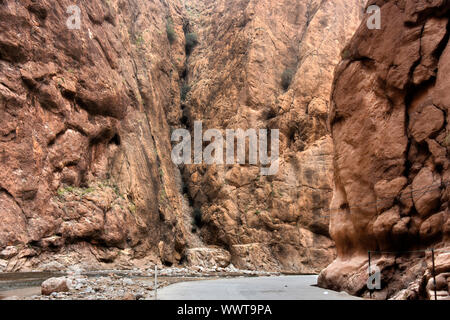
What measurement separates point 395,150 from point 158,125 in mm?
25619

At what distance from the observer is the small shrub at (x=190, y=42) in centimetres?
4444

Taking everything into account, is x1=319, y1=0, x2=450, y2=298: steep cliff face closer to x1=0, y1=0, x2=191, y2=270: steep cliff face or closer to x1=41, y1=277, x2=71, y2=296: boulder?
x1=41, y1=277, x2=71, y2=296: boulder

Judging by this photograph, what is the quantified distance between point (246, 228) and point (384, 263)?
74.6 ft

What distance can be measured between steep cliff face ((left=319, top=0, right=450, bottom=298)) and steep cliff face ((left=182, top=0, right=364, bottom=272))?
733 inches

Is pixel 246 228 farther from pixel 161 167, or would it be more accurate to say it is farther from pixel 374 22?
pixel 374 22

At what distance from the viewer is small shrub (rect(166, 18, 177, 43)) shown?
41241mm

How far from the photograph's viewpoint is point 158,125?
3241 centimetres

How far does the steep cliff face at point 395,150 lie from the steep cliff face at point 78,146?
12600mm

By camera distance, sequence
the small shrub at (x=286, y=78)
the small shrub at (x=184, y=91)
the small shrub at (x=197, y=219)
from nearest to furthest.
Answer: the small shrub at (x=197, y=219) → the small shrub at (x=286, y=78) → the small shrub at (x=184, y=91)

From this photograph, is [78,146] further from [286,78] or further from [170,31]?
[170,31]

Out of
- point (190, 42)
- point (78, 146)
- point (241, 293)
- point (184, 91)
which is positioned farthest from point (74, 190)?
point (190, 42)

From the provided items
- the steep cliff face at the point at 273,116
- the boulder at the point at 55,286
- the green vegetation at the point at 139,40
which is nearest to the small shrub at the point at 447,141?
the boulder at the point at 55,286

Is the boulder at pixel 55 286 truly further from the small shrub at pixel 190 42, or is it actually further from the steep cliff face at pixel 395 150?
the small shrub at pixel 190 42
